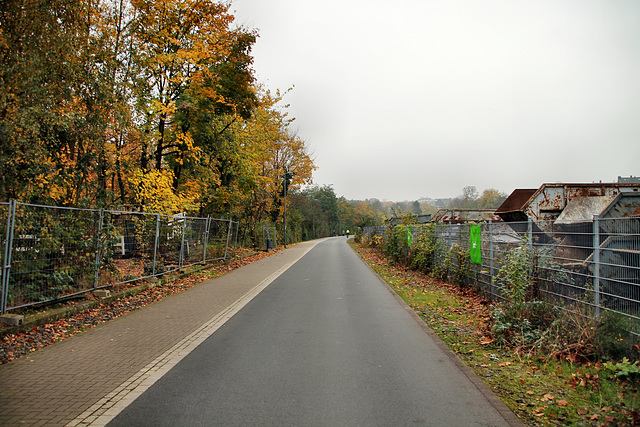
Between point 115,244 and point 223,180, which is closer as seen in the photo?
point 115,244

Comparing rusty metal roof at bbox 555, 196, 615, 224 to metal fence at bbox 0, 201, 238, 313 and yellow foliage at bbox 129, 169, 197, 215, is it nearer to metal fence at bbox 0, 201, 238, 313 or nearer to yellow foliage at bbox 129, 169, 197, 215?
metal fence at bbox 0, 201, 238, 313

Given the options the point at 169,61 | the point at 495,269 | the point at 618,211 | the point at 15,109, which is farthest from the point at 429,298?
the point at 169,61

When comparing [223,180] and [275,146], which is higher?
[275,146]

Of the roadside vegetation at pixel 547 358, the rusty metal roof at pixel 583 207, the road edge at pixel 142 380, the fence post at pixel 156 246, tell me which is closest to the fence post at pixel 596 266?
the roadside vegetation at pixel 547 358

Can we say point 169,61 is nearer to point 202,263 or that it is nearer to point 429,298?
point 202,263

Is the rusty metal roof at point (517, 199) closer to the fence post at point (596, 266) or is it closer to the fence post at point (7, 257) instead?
the fence post at point (596, 266)

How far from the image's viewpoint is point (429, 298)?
33.1ft

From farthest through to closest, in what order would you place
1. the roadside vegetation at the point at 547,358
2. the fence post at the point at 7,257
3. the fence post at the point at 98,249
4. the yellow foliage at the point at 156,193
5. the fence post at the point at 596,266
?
the yellow foliage at the point at 156,193 < the fence post at the point at 98,249 < the fence post at the point at 7,257 < the fence post at the point at 596,266 < the roadside vegetation at the point at 547,358

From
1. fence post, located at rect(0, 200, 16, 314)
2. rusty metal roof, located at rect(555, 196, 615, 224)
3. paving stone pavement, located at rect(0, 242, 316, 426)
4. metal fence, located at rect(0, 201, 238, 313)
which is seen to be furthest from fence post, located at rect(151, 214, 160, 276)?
rusty metal roof, located at rect(555, 196, 615, 224)

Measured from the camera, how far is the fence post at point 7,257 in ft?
20.8

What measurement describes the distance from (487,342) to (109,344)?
5647 millimetres

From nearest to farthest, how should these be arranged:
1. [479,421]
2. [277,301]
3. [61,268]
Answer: [479,421] → [61,268] → [277,301]

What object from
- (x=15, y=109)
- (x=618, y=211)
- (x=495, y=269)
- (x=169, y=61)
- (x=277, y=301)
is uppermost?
(x=169, y=61)

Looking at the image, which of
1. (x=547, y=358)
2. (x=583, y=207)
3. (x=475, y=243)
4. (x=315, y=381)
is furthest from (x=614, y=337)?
(x=583, y=207)
